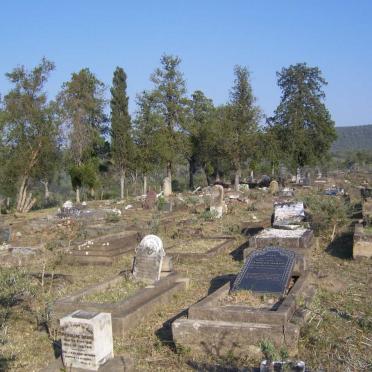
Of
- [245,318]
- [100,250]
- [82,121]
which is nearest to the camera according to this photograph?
[245,318]

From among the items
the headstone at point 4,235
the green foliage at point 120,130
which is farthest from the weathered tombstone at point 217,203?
the green foliage at point 120,130

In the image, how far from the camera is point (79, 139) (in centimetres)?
3284

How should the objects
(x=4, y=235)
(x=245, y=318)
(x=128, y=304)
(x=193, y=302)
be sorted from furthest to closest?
(x=4, y=235)
(x=193, y=302)
(x=128, y=304)
(x=245, y=318)

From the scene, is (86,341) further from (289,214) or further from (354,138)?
(354,138)

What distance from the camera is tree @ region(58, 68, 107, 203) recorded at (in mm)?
32438

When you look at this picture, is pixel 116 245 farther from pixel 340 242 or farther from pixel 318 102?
pixel 318 102

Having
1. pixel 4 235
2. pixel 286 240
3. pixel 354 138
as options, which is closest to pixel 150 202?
pixel 4 235

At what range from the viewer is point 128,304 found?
7191 mm

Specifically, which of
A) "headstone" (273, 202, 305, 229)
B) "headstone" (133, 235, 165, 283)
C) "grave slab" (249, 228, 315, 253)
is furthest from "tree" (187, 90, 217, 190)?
"headstone" (133, 235, 165, 283)

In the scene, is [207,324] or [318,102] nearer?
[207,324]

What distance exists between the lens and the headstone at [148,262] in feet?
28.7

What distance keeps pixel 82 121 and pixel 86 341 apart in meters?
29.7

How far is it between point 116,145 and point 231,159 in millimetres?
7862

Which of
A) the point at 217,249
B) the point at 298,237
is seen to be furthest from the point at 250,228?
the point at 298,237
